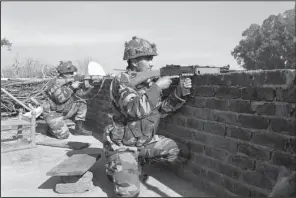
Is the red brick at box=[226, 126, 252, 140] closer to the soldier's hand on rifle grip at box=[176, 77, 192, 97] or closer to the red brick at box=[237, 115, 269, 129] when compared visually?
the red brick at box=[237, 115, 269, 129]

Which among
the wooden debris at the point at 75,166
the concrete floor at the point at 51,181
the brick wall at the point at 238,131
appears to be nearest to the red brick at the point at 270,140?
the brick wall at the point at 238,131

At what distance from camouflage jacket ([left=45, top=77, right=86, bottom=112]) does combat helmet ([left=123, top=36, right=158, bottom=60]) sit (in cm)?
383

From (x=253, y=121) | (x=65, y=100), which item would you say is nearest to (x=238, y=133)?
(x=253, y=121)

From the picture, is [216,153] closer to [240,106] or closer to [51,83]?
[240,106]

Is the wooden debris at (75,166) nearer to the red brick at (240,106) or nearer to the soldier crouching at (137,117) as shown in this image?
the soldier crouching at (137,117)

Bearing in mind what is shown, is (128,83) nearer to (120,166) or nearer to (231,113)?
(120,166)

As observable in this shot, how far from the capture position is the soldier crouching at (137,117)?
3.54m

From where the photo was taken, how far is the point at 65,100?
7.57 metres

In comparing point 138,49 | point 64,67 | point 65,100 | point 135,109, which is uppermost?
point 138,49

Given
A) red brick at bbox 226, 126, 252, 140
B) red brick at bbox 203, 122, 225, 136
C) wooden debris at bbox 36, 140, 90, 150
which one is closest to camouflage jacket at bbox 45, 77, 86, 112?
wooden debris at bbox 36, 140, 90, 150

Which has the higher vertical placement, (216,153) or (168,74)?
(168,74)

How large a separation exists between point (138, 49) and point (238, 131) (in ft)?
5.36

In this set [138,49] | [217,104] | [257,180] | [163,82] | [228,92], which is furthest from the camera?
[138,49]

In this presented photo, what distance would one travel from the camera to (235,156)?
3.13m
